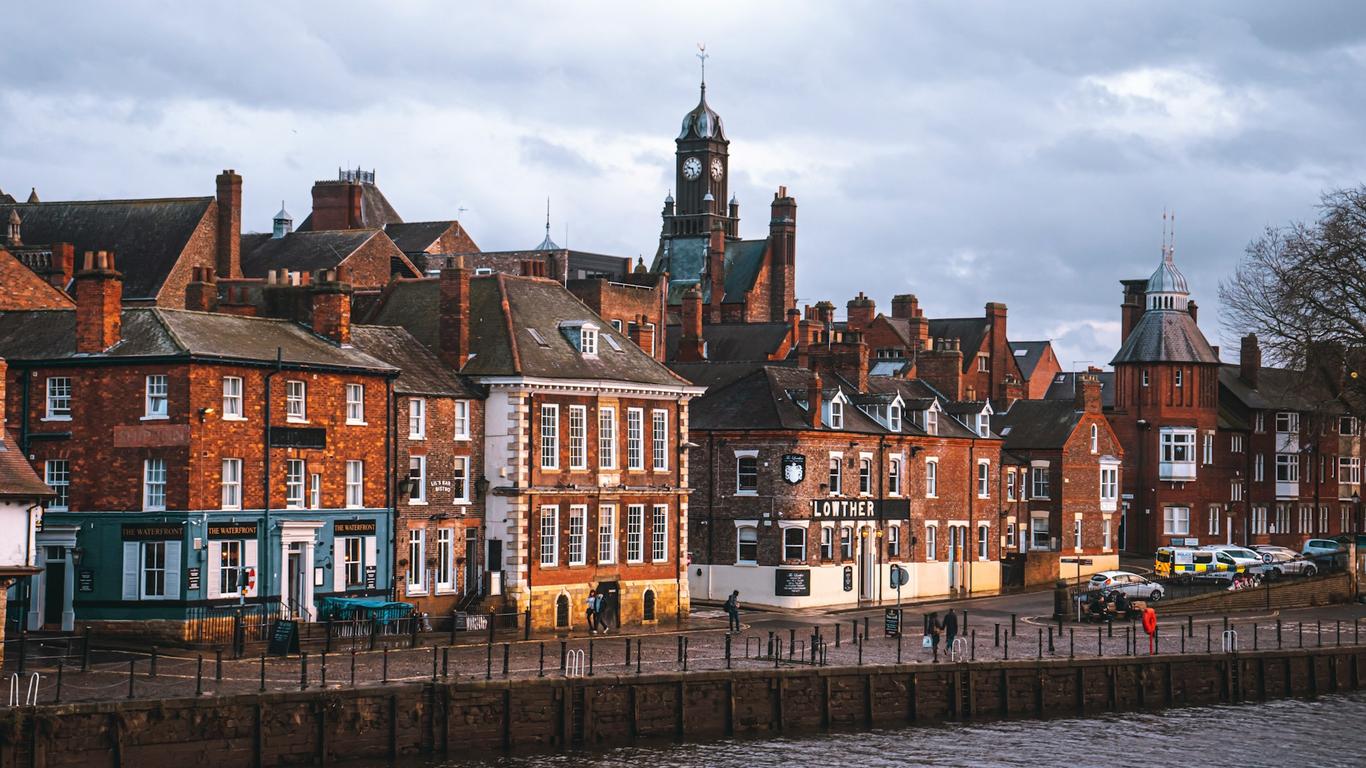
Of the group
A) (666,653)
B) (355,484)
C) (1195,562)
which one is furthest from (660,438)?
(1195,562)

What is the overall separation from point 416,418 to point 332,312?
4.33 m

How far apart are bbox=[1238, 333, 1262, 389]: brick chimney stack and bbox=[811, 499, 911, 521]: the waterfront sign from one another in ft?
110

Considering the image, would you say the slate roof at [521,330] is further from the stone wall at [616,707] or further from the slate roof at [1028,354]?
the slate roof at [1028,354]

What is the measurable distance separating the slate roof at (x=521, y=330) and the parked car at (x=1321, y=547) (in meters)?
40.6

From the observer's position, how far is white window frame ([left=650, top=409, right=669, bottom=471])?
74562 mm

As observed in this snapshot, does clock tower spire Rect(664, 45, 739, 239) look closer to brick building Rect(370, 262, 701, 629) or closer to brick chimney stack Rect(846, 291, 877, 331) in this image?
brick chimney stack Rect(846, 291, 877, 331)

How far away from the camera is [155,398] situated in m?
59.8

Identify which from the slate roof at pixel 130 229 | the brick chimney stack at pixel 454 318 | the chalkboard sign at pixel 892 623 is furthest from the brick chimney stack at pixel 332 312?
the slate roof at pixel 130 229

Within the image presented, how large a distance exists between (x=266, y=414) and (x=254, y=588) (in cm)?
508

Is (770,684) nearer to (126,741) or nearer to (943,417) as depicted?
(126,741)

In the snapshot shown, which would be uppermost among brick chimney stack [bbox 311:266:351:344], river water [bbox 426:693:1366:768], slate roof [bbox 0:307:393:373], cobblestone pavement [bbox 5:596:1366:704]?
brick chimney stack [bbox 311:266:351:344]

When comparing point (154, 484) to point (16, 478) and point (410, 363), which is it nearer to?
point (16, 478)

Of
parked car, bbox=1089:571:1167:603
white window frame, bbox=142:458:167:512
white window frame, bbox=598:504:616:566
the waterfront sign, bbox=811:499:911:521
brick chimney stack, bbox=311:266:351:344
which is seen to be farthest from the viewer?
parked car, bbox=1089:571:1167:603

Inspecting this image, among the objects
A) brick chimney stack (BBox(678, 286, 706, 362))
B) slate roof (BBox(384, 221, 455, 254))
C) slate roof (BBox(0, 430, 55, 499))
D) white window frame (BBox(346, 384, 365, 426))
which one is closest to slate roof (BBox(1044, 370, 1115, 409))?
brick chimney stack (BBox(678, 286, 706, 362))
